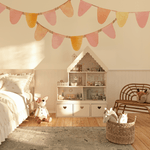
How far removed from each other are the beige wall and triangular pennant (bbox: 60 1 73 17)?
0.27ft

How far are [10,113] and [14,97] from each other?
0.44m

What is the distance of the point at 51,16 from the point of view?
12.4 feet

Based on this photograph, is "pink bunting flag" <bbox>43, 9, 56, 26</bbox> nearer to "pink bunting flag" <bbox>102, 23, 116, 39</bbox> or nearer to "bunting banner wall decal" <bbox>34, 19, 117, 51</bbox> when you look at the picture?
"bunting banner wall decal" <bbox>34, 19, 117, 51</bbox>

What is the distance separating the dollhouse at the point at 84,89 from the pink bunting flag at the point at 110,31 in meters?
0.62

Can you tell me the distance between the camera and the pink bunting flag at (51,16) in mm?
3771

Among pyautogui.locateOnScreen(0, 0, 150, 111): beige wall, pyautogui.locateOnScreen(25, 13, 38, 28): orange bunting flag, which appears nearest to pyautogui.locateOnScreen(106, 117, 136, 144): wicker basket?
pyautogui.locateOnScreen(0, 0, 150, 111): beige wall

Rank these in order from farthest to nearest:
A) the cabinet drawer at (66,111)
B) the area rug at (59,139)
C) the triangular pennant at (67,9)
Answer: the triangular pennant at (67,9) < the cabinet drawer at (66,111) < the area rug at (59,139)

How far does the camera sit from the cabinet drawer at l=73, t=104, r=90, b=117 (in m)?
3.43

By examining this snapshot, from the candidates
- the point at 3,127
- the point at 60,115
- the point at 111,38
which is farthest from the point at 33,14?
the point at 3,127

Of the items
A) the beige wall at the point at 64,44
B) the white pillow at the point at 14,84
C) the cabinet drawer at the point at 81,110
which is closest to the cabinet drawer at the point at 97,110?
the cabinet drawer at the point at 81,110

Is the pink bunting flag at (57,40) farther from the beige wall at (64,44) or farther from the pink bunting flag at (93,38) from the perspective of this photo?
the pink bunting flag at (93,38)

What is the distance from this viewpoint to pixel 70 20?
149 inches

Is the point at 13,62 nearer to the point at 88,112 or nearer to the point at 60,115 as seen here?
the point at 60,115

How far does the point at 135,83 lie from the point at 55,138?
82.3 inches
